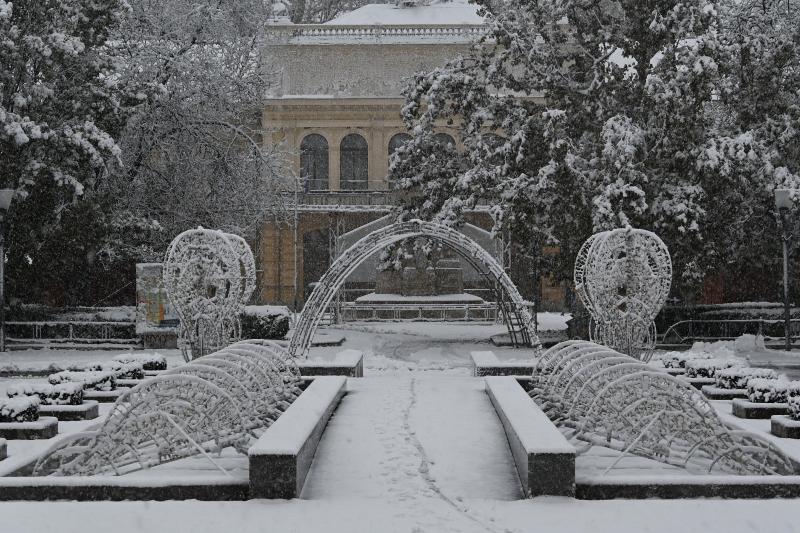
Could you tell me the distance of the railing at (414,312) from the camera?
3475 cm

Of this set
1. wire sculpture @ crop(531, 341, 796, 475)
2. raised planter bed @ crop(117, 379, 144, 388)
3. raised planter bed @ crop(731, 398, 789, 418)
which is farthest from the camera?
raised planter bed @ crop(117, 379, 144, 388)

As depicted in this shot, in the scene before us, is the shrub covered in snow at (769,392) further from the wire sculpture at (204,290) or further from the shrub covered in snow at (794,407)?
the wire sculpture at (204,290)

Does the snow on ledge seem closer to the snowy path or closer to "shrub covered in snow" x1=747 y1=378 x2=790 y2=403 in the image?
the snowy path

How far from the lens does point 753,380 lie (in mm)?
14602

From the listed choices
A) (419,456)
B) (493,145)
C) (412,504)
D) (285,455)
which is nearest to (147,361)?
(419,456)

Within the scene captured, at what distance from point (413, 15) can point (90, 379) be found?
123 ft

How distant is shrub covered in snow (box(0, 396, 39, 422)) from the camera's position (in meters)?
12.6

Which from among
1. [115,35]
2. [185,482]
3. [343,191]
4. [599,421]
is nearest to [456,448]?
[599,421]

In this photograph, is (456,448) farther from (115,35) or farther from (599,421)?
(115,35)

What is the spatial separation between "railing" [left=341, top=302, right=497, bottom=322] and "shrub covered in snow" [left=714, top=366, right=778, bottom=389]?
61.0 ft

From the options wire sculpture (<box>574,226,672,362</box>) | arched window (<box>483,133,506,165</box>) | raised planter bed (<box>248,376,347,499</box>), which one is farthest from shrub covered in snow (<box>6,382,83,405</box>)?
arched window (<box>483,133,506,165</box>)

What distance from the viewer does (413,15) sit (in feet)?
163

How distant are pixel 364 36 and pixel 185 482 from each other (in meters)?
41.7

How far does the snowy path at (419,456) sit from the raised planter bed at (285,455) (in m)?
0.24
